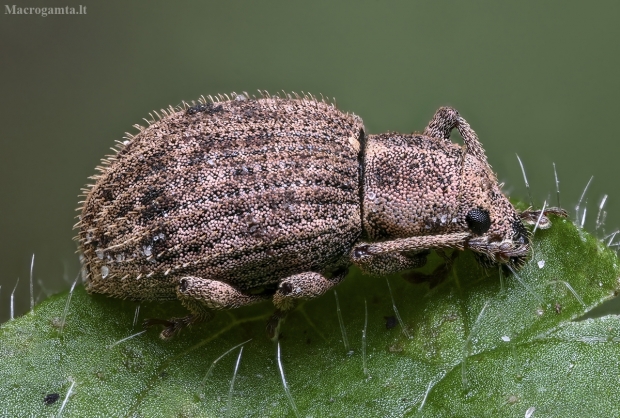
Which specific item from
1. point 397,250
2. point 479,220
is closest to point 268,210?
point 397,250

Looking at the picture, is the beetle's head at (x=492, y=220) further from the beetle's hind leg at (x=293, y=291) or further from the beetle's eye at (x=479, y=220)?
the beetle's hind leg at (x=293, y=291)

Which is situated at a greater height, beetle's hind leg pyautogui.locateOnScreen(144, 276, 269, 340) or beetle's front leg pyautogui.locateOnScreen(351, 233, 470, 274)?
beetle's front leg pyautogui.locateOnScreen(351, 233, 470, 274)

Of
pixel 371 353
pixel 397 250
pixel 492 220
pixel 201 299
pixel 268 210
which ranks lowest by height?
pixel 371 353

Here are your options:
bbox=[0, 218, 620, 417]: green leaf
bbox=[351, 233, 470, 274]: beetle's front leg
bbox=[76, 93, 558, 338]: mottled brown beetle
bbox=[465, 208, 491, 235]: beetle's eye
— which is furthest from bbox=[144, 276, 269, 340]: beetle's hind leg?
bbox=[465, 208, 491, 235]: beetle's eye

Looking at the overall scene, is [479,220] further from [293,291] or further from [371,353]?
[293,291]

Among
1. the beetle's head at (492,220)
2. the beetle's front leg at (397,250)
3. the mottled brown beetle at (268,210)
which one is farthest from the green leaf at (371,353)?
the beetle's front leg at (397,250)

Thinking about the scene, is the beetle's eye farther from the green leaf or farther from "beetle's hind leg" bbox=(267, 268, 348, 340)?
"beetle's hind leg" bbox=(267, 268, 348, 340)
